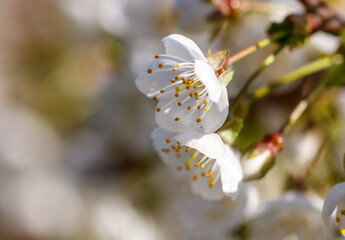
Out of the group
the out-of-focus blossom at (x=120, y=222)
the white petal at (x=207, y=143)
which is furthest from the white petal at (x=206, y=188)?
the out-of-focus blossom at (x=120, y=222)

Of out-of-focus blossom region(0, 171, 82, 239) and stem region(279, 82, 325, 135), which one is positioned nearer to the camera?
stem region(279, 82, 325, 135)

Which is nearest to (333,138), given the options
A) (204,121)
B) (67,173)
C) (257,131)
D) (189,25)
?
(257,131)

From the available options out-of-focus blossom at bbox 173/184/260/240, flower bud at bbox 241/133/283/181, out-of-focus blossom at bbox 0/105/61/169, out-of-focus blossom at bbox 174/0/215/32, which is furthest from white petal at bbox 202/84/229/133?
out-of-focus blossom at bbox 0/105/61/169

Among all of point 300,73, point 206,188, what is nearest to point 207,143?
point 206,188

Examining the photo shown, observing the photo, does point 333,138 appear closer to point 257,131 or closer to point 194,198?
point 257,131

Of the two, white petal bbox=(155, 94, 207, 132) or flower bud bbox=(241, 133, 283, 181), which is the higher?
white petal bbox=(155, 94, 207, 132)

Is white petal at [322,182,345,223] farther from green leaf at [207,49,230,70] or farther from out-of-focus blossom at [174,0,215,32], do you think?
out-of-focus blossom at [174,0,215,32]

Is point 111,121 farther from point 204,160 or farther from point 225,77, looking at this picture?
point 225,77

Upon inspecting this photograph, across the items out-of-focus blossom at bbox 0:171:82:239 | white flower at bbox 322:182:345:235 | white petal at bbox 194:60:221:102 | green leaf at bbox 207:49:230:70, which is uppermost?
out-of-focus blossom at bbox 0:171:82:239
